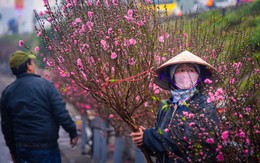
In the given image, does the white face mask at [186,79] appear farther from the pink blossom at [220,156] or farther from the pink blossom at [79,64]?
the pink blossom at [79,64]

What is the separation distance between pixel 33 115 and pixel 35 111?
5cm

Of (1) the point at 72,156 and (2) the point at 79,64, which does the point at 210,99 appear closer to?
(2) the point at 79,64

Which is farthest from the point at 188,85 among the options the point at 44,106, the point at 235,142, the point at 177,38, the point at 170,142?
the point at 44,106

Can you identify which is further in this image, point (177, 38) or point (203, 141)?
point (177, 38)

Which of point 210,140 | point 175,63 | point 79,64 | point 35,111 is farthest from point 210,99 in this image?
point 35,111

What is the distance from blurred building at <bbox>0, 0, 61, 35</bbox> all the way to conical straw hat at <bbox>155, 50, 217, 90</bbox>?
50.9 m

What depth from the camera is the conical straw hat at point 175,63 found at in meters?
4.61

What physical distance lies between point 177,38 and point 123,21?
131 cm

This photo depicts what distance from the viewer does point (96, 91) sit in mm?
5172

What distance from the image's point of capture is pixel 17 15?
57500 millimetres

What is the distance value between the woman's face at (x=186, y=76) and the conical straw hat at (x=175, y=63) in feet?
0.22

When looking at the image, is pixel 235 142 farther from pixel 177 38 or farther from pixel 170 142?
pixel 177 38

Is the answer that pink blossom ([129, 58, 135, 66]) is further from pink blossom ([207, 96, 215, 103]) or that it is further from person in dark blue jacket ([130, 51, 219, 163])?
pink blossom ([207, 96, 215, 103])

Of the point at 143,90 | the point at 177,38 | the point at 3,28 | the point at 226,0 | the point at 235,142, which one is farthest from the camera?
the point at 3,28
